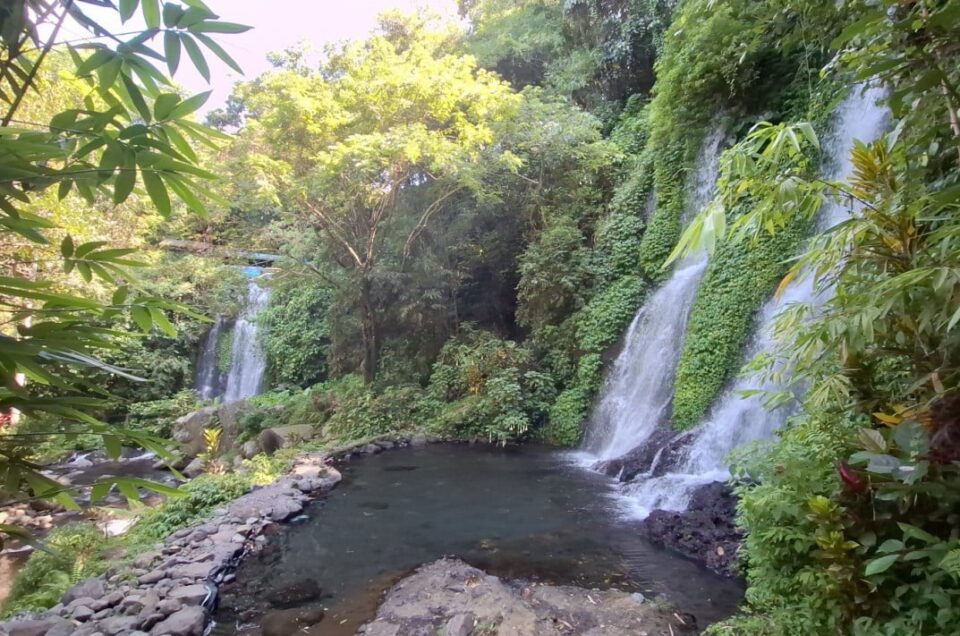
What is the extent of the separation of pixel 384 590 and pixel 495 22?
1821 centimetres

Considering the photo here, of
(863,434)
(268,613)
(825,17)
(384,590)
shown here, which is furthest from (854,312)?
(268,613)

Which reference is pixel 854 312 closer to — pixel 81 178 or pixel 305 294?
pixel 81 178

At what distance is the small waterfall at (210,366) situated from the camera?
58.1 ft

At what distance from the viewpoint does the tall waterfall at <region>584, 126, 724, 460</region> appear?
9211mm

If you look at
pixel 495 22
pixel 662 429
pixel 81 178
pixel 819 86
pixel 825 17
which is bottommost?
pixel 662 429

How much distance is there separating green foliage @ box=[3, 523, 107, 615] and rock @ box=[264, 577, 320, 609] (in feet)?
5.73

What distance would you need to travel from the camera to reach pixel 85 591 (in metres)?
4.70

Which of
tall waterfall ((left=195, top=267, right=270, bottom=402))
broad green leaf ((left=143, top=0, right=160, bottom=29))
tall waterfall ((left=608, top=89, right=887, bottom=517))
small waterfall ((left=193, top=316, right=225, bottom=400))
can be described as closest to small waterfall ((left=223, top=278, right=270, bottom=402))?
tall waterfall ((left=195, top=267, right=270, bottom=402))

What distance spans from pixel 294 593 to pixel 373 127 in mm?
9254

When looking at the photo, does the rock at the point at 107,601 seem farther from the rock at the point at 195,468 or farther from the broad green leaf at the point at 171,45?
the rock at the point at 195,468

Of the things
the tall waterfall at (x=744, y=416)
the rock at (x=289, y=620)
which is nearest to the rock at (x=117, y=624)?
the rock at (x=289, y=620)

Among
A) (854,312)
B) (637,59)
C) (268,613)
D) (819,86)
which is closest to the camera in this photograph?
(854,312)

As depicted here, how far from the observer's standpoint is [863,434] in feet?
6.53

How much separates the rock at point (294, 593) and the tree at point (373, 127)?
744cm
